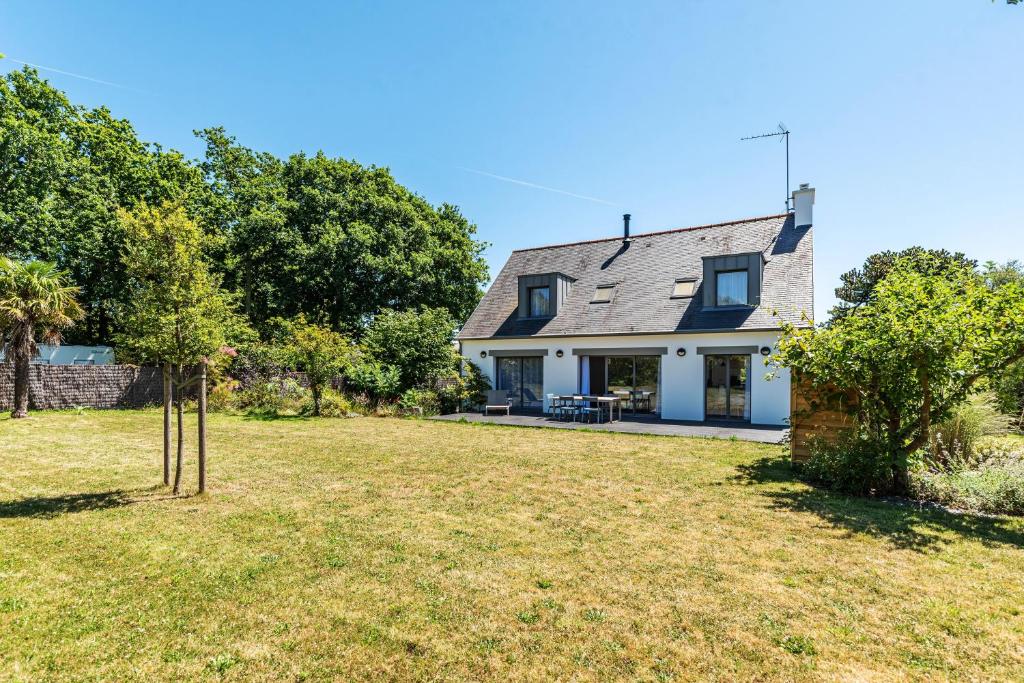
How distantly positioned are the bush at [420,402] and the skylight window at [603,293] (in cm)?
725

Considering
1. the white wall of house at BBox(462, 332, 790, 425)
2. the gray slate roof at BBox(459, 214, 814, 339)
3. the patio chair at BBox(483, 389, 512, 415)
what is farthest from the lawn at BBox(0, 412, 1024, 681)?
the patio chair at BBox(483, 389, 512, 415)

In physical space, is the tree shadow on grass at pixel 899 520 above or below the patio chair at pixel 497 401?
below

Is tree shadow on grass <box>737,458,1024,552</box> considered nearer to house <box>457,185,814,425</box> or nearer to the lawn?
the lawn

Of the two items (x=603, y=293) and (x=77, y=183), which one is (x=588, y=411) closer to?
(x=603, y=293)

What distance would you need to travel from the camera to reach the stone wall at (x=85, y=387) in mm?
17347

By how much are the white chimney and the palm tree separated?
25942 mm

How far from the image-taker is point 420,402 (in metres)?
18.0

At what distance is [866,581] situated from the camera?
164 inches

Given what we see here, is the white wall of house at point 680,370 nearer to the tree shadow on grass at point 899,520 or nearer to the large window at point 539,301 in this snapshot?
the large window at point 539,301

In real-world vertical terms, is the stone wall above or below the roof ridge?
below

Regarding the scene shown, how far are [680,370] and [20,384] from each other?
2171 cm

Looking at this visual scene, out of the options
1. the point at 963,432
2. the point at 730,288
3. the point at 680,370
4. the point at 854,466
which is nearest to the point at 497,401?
the point at 680,370

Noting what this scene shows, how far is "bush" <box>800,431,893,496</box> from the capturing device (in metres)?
7.04

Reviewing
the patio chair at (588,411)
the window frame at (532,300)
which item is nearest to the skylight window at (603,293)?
the window frame at (532,300)
